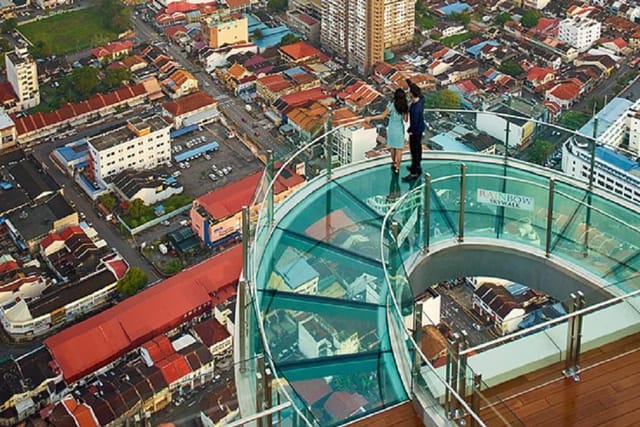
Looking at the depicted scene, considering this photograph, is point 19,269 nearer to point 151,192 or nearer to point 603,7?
point 151,192

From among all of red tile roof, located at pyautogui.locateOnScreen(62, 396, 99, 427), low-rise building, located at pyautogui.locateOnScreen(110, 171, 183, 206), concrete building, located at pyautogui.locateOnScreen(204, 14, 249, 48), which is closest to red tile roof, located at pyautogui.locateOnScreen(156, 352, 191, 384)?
red tile roof, located at pyautogui.locateOnScreen(62, 396, 99, 427)

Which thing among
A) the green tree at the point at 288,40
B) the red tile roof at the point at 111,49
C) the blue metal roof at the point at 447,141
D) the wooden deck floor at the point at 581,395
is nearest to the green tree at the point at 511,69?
the green tree at the point at 288,40

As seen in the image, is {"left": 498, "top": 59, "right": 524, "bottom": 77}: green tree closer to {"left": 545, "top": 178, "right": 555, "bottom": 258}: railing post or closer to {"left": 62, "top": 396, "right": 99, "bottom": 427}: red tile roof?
{"left": 62, "top": 396, "right": 99, "bottom": 427}: red tile roof

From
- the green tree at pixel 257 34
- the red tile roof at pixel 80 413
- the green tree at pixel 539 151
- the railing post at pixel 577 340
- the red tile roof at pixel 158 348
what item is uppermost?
the railing post at pixel 577 340

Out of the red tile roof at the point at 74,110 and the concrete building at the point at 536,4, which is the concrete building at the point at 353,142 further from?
the concrete building at the point at 536,4

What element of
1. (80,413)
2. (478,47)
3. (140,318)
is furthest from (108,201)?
(478,47)

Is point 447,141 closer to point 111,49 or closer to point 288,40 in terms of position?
point 288,40
